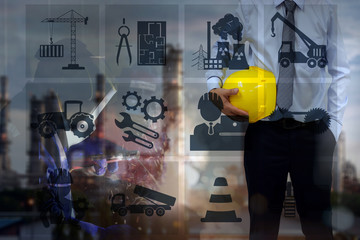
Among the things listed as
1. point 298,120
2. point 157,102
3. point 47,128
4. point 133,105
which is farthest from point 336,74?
point 47,128

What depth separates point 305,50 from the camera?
305 centimetres

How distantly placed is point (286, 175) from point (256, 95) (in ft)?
1.87

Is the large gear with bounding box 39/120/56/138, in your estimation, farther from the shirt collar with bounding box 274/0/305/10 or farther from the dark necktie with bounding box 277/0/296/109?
the shirt collar with bounding box 274/0/305/10

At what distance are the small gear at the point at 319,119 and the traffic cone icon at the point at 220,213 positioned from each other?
2.27 ft

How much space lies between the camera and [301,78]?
302 centimetres

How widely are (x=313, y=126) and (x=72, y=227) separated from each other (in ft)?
5.77

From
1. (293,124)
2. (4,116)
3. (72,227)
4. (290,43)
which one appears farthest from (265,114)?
(4,116)

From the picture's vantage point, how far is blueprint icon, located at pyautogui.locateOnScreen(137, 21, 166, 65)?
3.10 metres

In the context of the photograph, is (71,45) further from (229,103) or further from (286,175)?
(286,175)

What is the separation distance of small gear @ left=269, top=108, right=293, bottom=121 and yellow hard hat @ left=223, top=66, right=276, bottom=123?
0.02 metres

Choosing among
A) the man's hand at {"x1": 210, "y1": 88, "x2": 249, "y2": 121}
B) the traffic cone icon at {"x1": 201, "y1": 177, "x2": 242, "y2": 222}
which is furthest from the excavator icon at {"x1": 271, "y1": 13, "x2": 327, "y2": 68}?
the traffic cone icon at {"x1": 201, "y1": 177, "x2": 242, "y2": 222}

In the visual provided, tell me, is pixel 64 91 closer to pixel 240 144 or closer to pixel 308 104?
pixel 240 144

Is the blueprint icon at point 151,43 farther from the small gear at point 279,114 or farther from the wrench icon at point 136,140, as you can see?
the small gear at point 279,114

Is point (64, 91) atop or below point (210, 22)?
below
